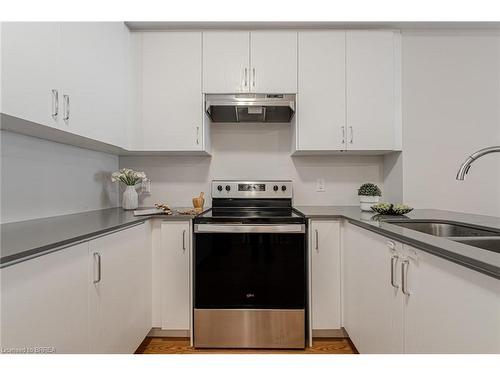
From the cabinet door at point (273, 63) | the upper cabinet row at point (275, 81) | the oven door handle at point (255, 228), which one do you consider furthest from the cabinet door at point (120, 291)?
the cabinet door at point (273, 63)

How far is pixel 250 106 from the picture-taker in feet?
6.74

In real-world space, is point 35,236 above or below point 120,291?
above

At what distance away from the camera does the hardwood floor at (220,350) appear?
5.93 feet

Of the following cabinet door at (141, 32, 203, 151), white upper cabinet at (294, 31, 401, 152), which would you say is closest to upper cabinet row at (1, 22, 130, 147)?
cabinet door at (141, 32, 203, 151)

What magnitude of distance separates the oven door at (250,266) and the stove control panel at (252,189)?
0.59 metres

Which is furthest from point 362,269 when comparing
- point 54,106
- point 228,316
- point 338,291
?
point 54,106

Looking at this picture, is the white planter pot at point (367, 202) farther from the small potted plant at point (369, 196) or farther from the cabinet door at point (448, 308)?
the cabinet door at point (448, 308)

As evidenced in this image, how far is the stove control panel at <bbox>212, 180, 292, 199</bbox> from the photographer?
2373mm

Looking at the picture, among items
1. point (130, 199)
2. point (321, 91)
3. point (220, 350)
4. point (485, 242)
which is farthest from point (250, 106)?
point (220, 350)

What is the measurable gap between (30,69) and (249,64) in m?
1.41

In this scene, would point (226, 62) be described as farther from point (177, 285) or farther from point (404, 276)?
point (404, 276)

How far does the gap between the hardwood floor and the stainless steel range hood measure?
5.40 feet

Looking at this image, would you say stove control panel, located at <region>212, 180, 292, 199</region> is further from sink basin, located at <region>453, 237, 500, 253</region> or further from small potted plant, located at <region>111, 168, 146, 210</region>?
sink basin, located at <region>453, 237, 500, 253</region>

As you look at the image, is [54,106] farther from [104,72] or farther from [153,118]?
[153,118]
